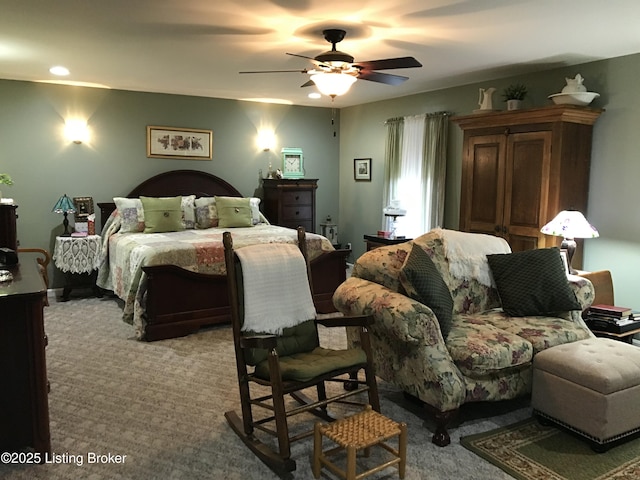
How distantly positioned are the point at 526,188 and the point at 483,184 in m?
0.47

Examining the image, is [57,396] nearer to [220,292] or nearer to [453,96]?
[220,292]

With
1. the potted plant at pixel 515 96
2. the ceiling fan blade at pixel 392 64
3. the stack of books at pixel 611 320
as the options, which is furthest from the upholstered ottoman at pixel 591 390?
the potted plant at pixel 515 96

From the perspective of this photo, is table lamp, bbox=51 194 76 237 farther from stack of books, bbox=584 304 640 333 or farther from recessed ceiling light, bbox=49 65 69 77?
stack of books, bbox=584 304 640 333

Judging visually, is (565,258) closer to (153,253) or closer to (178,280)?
(178,280)

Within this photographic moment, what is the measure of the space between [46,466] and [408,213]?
16.1 feet

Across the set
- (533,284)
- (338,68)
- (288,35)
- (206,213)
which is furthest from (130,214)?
(533,284)

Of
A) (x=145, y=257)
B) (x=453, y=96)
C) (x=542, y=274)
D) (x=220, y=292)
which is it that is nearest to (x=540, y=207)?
(x=542, y=274)

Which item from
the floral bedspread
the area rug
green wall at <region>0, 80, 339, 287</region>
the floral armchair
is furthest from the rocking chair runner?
green wall at <region>0, 80, 339, 287</region>

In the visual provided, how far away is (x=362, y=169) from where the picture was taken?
7.40 metres

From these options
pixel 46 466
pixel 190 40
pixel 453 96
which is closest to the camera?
pixel 46 466

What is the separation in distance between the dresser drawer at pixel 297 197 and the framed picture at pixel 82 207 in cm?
233

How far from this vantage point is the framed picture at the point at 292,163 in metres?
7.32

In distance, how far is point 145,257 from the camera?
4.46 meters

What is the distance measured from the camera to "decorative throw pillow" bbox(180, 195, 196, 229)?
6.07m
